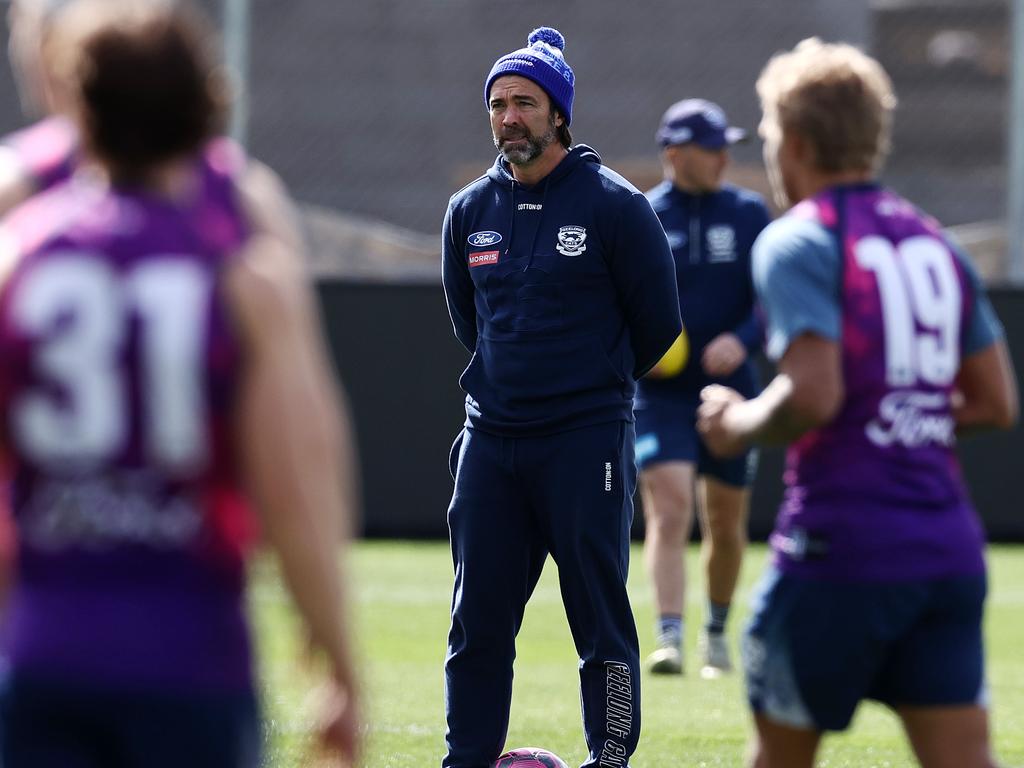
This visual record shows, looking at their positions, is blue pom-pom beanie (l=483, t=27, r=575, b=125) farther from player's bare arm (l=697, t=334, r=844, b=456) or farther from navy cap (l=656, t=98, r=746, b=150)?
navy cap (l=656, t=98, r=746, b=150)

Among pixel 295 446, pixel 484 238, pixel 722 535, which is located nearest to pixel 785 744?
pixel 295 446

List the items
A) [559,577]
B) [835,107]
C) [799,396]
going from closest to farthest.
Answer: [799,396] → [835,107] → [559,577]

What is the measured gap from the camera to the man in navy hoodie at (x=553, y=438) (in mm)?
5281

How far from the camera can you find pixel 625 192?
5.41m

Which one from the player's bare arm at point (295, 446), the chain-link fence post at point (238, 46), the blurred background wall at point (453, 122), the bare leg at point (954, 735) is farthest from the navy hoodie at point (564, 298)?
the blurred background wall at point (453, 122)

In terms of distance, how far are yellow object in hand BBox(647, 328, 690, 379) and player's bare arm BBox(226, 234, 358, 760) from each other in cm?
571

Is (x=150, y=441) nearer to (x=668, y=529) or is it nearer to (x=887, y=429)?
(x=887, y=429)

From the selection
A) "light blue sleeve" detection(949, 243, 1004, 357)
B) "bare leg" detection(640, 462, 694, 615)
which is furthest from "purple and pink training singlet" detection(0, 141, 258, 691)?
"bare leg" detection(640, 462, 694, 615)

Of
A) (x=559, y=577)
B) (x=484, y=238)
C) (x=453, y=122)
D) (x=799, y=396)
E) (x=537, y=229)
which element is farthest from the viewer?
(x=453, y=122)

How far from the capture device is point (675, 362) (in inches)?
326

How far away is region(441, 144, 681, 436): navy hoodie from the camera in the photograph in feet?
17.4

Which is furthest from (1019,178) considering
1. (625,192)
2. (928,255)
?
(928,255)

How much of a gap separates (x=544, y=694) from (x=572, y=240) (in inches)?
106

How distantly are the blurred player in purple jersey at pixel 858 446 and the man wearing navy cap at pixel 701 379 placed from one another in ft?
14.6
